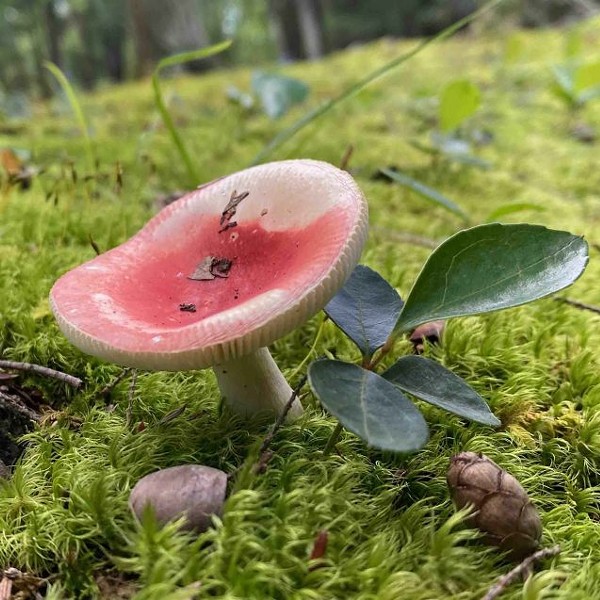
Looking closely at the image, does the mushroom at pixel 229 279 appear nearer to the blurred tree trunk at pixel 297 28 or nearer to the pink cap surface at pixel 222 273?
the pink cap surface at pixel 222 273

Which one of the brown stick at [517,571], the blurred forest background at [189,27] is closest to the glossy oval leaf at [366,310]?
the brown stick at [517,571]

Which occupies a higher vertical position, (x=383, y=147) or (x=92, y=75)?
(x=383, y=147)

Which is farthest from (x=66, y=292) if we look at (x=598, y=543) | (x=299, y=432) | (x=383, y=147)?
(x=383, y=147)

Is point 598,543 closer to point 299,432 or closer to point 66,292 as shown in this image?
point 299,432

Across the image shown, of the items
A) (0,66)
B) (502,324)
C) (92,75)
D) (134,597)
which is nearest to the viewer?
(134,597)

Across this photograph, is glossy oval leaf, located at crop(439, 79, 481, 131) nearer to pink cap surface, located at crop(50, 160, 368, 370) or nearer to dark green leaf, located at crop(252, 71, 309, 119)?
dark green leaf, located at crop(252, 71, 309, 119)
